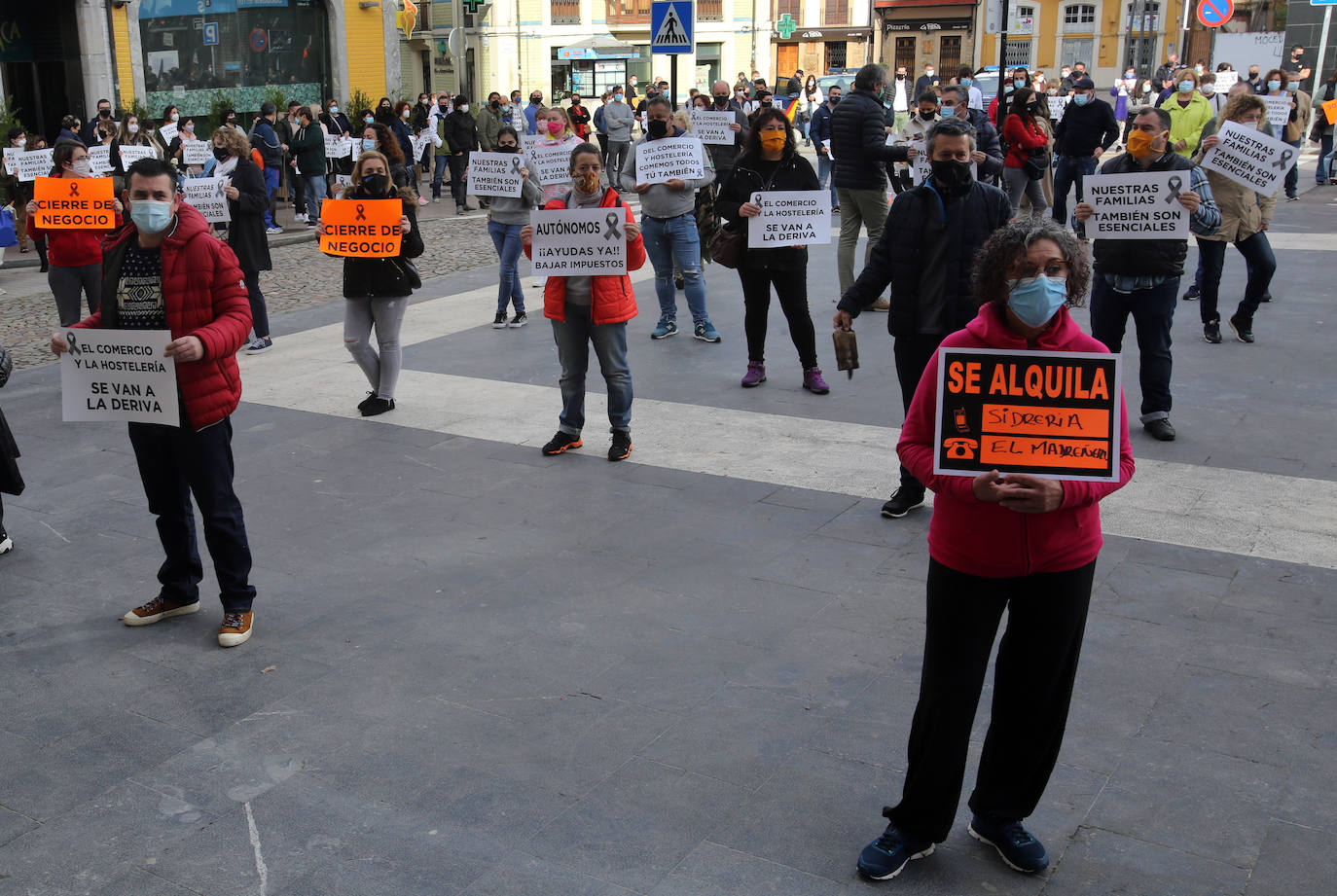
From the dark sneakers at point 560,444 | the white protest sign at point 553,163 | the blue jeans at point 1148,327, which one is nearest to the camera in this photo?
the blue jeans at point 1148,327

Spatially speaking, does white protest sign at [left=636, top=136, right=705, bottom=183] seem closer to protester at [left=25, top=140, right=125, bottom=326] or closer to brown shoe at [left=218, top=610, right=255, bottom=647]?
protester at [left=25, top=140, right=125, bottom=326]

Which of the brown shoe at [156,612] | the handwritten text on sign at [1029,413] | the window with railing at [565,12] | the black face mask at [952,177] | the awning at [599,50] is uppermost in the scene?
the window with railing at [565,12]

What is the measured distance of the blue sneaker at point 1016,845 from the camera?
11.8 ft

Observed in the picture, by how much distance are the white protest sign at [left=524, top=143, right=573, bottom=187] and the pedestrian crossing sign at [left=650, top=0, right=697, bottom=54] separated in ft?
4.88

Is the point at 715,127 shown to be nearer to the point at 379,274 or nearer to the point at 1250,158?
the point at 1250,158

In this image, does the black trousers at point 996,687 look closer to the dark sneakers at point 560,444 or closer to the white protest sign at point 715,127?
the dark sneakers at point 560,444

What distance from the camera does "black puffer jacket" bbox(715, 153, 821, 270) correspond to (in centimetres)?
882

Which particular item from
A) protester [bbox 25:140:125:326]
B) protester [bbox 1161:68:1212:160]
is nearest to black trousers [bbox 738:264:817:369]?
protester [bbox 25:140:125:326]

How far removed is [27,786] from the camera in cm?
421

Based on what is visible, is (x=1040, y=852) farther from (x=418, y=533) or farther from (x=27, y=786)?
(x=418, y=533)

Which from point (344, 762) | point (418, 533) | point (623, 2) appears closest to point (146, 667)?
point (344, 762)

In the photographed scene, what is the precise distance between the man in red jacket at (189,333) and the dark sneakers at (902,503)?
10.3ft

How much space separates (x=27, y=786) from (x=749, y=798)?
2.40 metres

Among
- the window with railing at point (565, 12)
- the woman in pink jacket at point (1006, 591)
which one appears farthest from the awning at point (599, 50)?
the woman in pink jacket at point (1006, 591)
